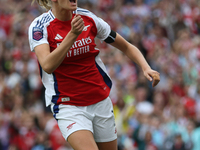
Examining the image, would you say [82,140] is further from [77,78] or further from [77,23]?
[77,23]

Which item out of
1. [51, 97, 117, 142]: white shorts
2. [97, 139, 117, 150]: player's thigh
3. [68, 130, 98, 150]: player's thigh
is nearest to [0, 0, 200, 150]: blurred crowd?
[97, 139, 117, 150]: player's thigh

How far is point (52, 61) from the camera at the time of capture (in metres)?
3.42

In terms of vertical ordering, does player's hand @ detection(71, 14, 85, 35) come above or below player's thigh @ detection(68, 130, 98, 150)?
above

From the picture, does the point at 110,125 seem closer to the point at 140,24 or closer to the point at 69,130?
the point at 69,130

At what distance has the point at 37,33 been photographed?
374 centimetres

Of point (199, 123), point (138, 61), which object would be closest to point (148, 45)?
point (199, 123)

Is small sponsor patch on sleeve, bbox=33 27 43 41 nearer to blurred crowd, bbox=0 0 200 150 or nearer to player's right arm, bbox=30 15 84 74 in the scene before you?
player's right arm, bbox=30 15 84 74

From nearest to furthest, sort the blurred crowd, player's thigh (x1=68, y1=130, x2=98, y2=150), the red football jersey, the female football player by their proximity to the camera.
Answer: player's thigh (x1=68, y1=130, x2=98, y2=150) < the female football player < the red football jersey < the blurred crowd

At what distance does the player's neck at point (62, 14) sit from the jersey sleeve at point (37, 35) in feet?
0.67

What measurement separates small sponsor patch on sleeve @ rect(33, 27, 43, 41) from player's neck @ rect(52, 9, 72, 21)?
0.27m

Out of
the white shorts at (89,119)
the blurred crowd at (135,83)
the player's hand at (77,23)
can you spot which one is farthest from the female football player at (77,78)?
the blurred crowd at (135,83)

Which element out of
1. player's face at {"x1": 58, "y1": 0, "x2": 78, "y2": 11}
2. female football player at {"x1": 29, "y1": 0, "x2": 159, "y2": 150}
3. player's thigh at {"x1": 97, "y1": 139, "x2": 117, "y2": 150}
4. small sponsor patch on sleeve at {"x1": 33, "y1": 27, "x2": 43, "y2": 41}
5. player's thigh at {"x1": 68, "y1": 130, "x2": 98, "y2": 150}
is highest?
player's face at {"x1": 58, "y1": 0, "x2": 78, "y2": 11}

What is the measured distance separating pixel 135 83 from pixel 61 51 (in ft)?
23.7

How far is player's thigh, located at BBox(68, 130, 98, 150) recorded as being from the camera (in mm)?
3643
